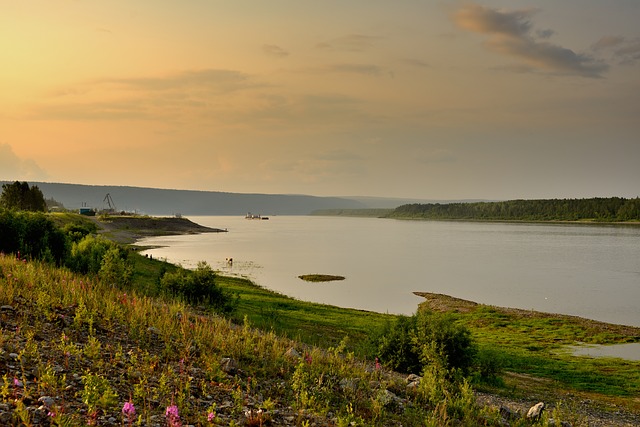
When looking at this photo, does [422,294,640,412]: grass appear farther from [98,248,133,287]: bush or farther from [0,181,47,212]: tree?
[0,181,47,212]: tree

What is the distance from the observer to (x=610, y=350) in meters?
33.3

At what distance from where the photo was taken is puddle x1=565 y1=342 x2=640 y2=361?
1241 inches

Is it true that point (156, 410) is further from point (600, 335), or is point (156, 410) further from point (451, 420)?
point (600, 335)

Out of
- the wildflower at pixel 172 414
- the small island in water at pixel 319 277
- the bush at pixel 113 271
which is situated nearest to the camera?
the wildflower at pixel 172 414

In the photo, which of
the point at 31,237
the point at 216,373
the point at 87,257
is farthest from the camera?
the point at 31,237

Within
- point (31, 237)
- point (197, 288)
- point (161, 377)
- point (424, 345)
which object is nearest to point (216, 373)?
point (161, 377)

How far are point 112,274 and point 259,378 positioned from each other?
14.6 m

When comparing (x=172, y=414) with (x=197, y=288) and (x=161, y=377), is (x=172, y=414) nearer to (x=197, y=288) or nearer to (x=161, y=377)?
(x=161, y=377)

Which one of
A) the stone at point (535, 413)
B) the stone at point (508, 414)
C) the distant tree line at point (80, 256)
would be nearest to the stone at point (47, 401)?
the stone at point (508, 414)

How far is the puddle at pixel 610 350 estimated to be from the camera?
103 ft

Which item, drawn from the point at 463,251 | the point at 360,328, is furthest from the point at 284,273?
the point at 463,251

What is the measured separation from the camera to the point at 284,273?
7294cm

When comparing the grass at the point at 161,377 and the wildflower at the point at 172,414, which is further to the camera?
the grass at the point at 161,377

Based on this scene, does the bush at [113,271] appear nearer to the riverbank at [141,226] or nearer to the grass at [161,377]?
the grass at [161,377]
